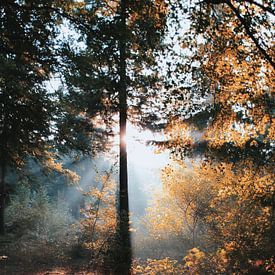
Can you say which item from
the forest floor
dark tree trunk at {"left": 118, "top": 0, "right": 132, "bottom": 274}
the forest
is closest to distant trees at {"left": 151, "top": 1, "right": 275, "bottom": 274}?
the forest

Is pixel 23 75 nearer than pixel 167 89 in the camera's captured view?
No

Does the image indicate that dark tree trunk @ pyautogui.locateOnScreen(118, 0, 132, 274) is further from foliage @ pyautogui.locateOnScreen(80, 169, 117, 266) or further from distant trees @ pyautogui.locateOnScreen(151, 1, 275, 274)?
distant trees @ pyautogui.locateOnScreen(151, 1, 275, 274)

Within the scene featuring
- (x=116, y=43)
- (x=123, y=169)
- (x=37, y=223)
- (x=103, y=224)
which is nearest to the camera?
(x=116, y=43)

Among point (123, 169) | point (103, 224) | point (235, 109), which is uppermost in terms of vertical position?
point (235, 109)

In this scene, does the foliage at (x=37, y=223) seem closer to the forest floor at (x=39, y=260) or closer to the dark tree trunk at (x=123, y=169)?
the forest floor at (x=39, y=260)

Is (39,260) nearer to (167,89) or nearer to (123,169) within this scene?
(123,169)

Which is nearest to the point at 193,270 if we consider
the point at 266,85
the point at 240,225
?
the point at 240,225

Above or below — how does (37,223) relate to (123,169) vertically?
below

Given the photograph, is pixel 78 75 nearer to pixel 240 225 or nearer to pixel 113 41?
pixel 113 41

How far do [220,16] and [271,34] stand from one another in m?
0.91

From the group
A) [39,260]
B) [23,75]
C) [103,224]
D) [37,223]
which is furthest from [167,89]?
[37,223]

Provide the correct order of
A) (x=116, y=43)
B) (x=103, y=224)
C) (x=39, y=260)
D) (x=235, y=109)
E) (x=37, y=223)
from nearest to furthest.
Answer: (x=116, y=43) → (x=235, y=109) → (x=103, y=224) → (x=39, y=260) → (x=37, y=223)

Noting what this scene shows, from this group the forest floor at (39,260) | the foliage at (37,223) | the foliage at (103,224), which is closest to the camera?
the foliage at (103,224)

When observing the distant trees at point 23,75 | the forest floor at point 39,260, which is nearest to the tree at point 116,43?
the distant trees at point 23,75
